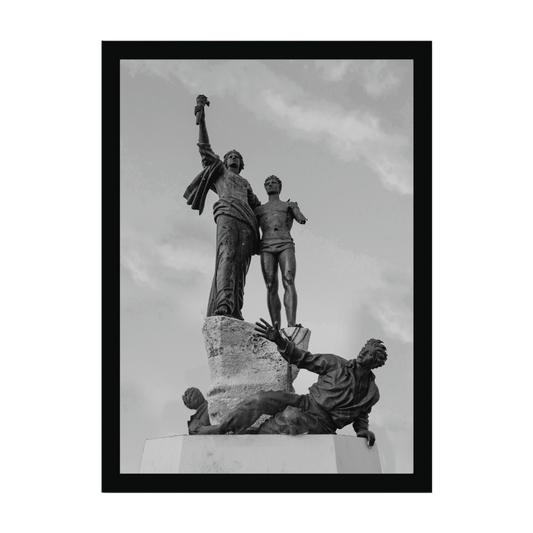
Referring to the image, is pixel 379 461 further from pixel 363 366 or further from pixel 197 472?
pixel 197 472

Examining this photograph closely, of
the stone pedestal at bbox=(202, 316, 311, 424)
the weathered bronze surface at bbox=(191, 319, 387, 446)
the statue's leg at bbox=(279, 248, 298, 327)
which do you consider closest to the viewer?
the weathered bronze surface at bbox=(191, 319, 387, 446)

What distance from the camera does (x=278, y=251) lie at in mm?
10836

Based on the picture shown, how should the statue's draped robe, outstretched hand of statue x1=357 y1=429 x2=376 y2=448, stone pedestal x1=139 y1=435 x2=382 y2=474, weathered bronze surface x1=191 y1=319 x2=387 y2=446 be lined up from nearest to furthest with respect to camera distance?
stone pedestal x1=139 y1=435 x2=382 y2=474 < weathered bronze surface x1=191 y1=319 x2=387 y2=446 < outstretched hand of statue x1=357 y1=429 x2=376 y2=448 < the statue's draped robe

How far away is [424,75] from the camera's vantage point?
9438 millimetres

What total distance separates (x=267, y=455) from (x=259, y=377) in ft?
3.10

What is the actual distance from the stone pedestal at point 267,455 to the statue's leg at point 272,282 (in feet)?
5.59

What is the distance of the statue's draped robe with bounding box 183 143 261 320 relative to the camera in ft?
34.2

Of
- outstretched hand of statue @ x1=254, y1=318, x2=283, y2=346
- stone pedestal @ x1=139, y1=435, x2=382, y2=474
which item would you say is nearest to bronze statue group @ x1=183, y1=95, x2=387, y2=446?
outstretched hand of statue @ x1=254, y1=318, x2=283, y2=346

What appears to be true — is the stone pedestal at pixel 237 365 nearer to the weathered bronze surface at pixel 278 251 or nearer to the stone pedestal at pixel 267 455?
the stone pedestal at pixel 267 455

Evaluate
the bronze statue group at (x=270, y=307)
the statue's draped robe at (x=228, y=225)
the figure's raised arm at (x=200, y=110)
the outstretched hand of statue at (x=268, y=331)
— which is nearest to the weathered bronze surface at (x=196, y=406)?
the bronze statue group at (x=270, y=307)

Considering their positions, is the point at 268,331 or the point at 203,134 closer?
the point at 268,331

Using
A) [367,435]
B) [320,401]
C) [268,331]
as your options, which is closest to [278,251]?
[268,331]

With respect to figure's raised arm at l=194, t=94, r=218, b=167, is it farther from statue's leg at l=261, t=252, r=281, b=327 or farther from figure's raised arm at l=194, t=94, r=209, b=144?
statue's leg at l=261, t=252, r=281, b=327

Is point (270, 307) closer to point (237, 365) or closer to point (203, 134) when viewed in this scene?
point (237, 365)
